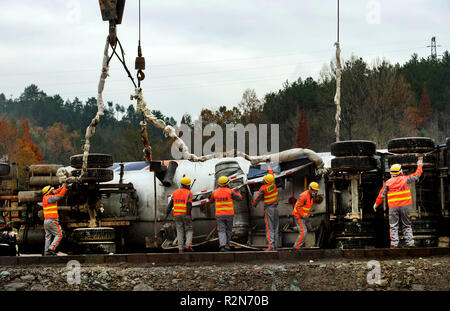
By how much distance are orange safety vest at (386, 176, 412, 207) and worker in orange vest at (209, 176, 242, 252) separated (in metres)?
3.50

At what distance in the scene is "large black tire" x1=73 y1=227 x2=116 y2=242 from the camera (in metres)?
16.4

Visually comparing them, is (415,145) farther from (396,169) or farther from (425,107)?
(425,107)

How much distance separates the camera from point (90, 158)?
55.7 ft

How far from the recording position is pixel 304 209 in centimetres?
1538

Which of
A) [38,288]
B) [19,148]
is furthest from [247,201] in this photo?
[19,148]

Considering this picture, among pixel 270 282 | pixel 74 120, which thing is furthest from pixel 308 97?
pixel 74 120

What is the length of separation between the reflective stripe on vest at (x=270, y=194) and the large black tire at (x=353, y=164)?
5.26 feet

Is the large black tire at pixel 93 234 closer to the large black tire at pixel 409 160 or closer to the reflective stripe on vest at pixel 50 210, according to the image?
the reflective stripe on vest at pixel 50 210

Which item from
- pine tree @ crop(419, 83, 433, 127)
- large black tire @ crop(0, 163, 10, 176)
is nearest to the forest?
pine tree @ crop(419, 83, 433, 127)

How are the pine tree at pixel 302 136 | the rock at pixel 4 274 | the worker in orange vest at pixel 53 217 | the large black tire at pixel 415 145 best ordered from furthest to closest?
the pine tree at pixel 302 136, the worker in orange vest at pixel 53 217, the large black tire at pixel 415 145, the rock at pixel 4 274

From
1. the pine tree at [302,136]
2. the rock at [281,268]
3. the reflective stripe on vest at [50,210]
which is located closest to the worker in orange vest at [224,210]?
the rock at [281,268]

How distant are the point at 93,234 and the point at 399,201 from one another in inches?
304

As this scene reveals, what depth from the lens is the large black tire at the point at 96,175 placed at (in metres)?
16.7
